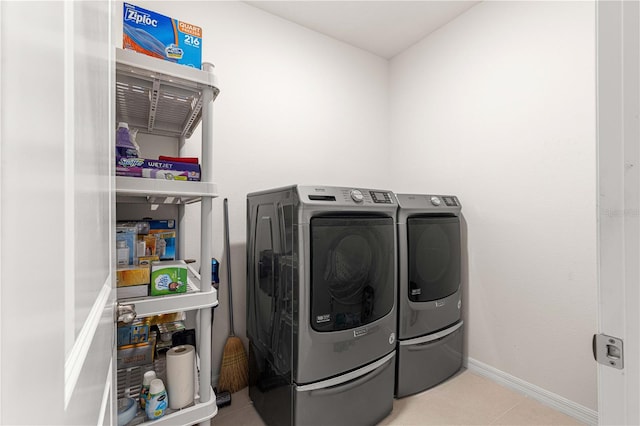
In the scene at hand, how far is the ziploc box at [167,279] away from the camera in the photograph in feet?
3.46

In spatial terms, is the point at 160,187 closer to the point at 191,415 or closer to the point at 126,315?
the point at 126,315

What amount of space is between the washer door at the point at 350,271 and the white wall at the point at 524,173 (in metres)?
0.89

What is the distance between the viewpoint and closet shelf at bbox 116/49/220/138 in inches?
39.5

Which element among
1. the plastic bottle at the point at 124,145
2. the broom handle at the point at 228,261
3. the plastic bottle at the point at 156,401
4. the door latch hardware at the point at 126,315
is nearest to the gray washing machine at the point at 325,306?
the broom handle at the point at 228,261

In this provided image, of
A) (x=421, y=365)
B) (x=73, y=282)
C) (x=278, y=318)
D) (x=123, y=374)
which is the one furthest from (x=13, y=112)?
(x=421, y=365)

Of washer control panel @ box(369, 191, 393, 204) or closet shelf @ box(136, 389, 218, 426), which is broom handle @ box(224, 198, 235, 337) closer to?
closet shelf @ box(136, 389, 218, 426)

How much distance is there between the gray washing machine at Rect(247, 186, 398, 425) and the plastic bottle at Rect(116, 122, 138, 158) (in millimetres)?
669

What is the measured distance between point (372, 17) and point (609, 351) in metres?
2.50

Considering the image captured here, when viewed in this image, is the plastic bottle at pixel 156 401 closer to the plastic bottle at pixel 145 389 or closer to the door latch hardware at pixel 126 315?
the plastic bottle at pixel 145 389

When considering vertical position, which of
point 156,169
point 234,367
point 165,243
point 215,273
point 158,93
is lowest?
point 234,367

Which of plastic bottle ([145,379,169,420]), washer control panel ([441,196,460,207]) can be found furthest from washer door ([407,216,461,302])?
plastic bottle ([145,379,169,420])

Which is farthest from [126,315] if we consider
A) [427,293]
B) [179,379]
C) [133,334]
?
[427,293]

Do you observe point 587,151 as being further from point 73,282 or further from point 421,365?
point 73,282

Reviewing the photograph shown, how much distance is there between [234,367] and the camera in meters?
1.94
